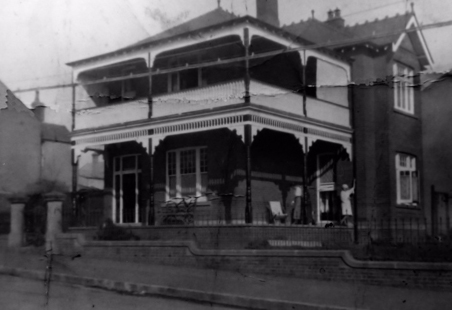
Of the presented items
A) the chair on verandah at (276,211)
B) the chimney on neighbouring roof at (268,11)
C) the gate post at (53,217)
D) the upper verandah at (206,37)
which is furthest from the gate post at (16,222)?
the chimney on neighbouring roof at (268,11)

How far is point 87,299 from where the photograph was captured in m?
9.67

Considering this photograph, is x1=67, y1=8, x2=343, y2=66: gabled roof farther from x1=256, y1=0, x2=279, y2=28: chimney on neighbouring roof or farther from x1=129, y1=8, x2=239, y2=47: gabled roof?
x1=256, y1=0, x2=279, y2=28: chimney on neighbouring roof

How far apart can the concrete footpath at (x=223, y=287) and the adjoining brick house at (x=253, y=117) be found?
2352 mm

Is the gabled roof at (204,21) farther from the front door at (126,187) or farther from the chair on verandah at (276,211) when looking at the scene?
the front door at (126,187)

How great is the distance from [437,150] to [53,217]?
382 inches

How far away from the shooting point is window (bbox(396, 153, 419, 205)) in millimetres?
10668

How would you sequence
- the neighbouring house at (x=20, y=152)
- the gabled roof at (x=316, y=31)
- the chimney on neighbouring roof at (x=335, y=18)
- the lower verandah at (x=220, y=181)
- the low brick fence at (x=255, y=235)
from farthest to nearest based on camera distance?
the lower verandah at (x=220, y=181) < the neighbouring house at (x=20, y=152) < the low brick fence at (x=255, y=235) < the gabled roof at (x=316, y=31) < the chimney on neighbouring roof at (x=335, y=18)

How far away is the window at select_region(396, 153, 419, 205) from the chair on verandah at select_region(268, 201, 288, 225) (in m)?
4.30

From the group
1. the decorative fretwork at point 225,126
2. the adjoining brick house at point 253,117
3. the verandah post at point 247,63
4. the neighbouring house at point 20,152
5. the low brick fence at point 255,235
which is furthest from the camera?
the neighbouring house at point 20,152

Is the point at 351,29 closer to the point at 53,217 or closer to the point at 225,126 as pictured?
the point at 225,126

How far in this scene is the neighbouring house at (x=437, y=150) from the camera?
8.73 m

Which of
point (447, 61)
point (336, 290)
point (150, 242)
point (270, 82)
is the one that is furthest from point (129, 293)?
point (447, 61)

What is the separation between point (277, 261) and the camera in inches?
423

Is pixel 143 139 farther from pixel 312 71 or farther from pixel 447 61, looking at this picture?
pixel 447 61
